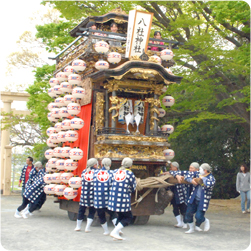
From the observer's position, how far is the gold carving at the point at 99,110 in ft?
31.6

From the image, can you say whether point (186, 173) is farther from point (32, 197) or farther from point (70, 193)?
point (32, 197)

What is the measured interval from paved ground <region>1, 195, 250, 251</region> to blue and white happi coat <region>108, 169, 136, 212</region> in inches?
26.4

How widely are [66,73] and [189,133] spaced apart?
961 centimetres

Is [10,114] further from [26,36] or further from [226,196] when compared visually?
[226,196]

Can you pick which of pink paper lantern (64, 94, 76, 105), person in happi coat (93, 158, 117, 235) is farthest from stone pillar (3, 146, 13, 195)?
person in happi coat (93, 158, 117, 235)

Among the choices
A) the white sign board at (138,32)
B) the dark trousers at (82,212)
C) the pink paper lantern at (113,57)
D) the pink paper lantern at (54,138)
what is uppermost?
the white sign board at (138,32)

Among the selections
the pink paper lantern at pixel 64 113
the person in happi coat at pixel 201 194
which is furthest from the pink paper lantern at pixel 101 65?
the person in happi coat at pixel 201 194

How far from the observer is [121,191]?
736 centimetres

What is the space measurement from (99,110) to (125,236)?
359 centimetres

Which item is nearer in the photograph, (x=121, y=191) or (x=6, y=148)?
(x=121, y=191)

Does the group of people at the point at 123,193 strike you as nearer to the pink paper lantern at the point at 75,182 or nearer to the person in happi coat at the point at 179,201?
the person in happi coat at the point at 179,201

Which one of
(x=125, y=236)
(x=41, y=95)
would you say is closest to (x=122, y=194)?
(x=125, y=236)

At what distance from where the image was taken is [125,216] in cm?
733

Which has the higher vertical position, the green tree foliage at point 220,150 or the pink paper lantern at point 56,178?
the green tree foliage at point 220,150
